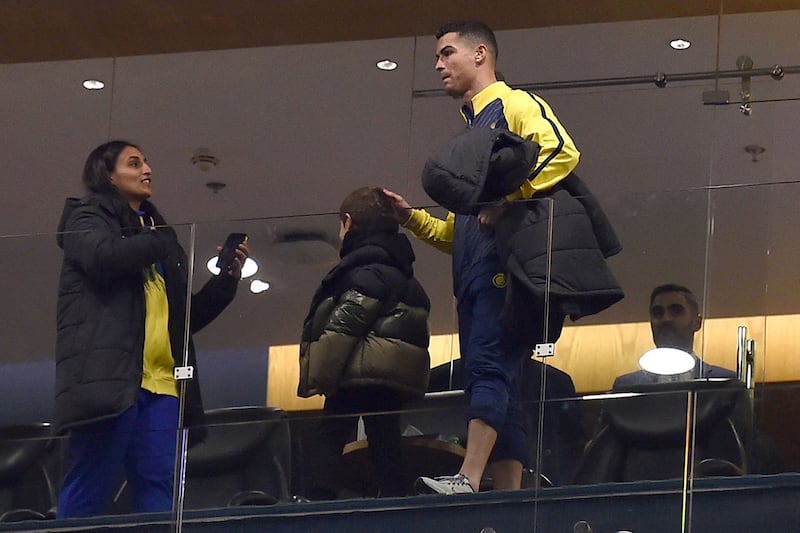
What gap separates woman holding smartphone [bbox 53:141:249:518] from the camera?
8.74 m

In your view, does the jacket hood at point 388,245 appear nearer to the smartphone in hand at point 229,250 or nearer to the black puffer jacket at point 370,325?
the black puffer jacket at point 370,325

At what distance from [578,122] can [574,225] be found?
3.35 meters

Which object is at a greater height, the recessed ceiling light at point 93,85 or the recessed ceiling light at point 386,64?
the recessed ceiling light at point 386,64

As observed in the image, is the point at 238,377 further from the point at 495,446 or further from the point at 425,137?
the point at 425,137

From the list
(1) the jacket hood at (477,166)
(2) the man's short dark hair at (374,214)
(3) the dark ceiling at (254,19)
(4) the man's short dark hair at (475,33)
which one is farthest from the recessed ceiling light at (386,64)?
(1) the jacket hood at (477,166)

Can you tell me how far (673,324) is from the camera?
8.57m

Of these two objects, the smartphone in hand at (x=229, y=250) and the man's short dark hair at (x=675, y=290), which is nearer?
the man's short dark hair at (x=675, y=290)

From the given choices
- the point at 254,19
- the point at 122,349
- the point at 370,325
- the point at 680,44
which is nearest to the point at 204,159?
the point at 254,19

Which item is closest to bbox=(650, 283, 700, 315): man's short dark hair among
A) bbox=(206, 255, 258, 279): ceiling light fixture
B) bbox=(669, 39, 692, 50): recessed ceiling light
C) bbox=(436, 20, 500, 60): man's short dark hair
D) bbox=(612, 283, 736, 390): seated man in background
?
bbox=(612, 283, 736, 390): seated man in background

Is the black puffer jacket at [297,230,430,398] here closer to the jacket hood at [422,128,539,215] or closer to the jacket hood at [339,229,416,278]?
the jacket hood at [339,229,416,278]

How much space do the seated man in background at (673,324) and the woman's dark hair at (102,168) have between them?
2076mm

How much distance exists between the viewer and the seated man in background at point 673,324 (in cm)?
852

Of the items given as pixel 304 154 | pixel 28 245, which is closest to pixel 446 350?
pixel 28 245

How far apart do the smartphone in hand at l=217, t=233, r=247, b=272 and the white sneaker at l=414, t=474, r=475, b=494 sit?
1.07m
